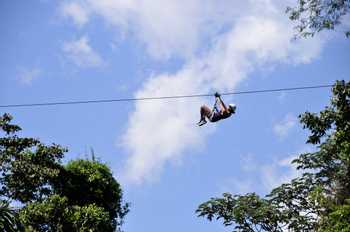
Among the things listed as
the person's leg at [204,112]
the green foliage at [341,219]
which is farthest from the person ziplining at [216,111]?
the green foliage at [341,219]

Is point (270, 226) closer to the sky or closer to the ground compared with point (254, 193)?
closer to the ground

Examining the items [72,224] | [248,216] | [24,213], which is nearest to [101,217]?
[72,224]

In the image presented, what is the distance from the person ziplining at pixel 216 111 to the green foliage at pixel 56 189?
6373mm

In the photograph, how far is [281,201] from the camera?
19125mm

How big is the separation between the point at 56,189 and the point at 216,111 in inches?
384

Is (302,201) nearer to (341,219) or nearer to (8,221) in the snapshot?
(341,219)

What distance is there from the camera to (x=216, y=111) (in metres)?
13.3

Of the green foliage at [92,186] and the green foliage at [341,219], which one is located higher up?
the green foliage at [92,186]

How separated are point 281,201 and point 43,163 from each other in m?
8.22

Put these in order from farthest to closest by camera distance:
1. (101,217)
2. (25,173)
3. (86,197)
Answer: (86,197), (101,217), (25,173)

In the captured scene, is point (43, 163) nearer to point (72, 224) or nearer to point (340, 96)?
point (72, 224)

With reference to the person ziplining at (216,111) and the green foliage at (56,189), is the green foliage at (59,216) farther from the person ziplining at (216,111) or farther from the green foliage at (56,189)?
the person ziplining at (216,111)

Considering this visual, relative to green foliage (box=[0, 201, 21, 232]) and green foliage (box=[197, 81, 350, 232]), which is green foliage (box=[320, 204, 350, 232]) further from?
green foliage (box=[0, 201, 21, 232])

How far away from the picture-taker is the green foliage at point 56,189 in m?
16.9
